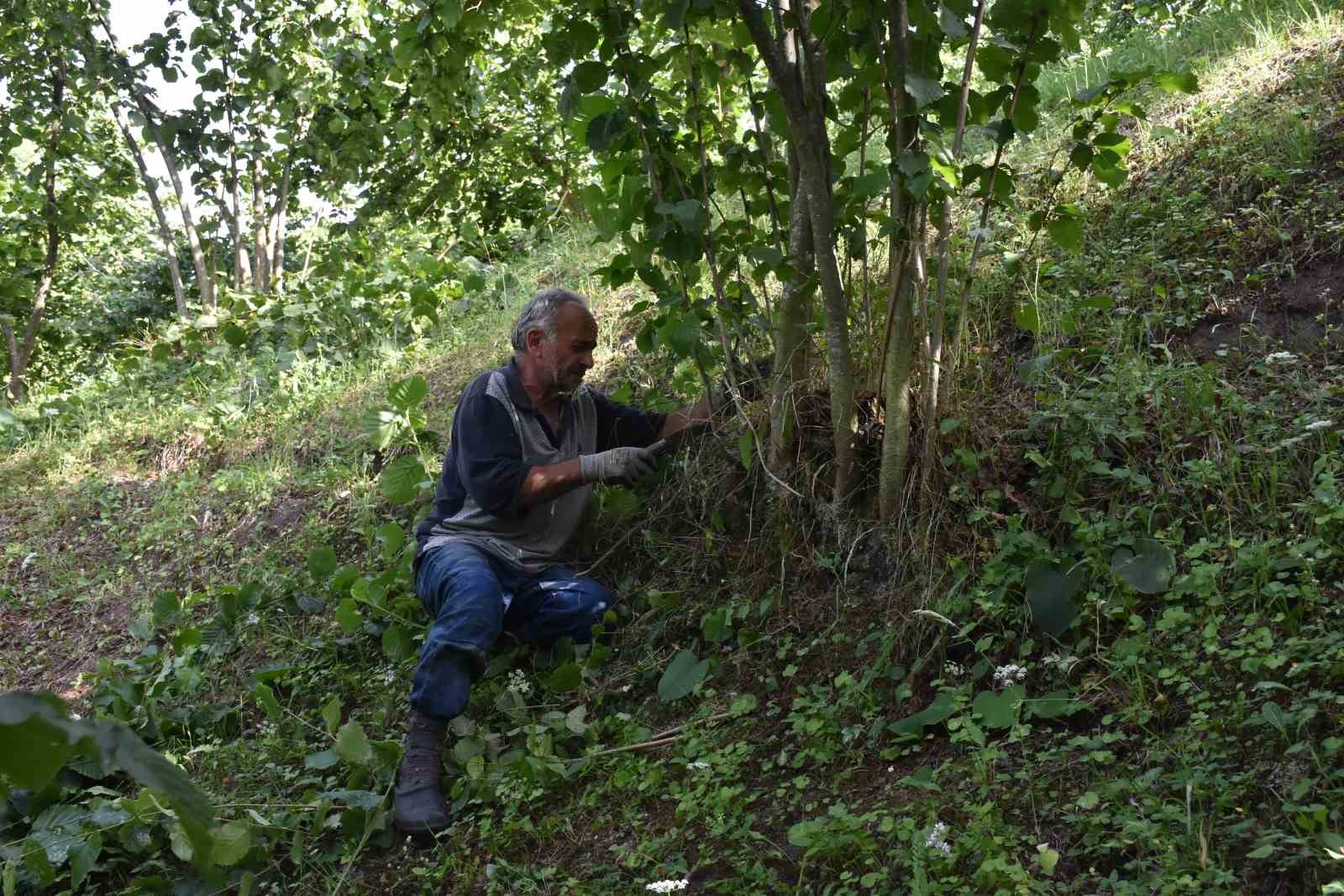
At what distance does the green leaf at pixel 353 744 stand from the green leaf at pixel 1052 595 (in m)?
1.94

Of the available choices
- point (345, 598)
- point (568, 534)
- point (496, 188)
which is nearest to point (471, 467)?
point (568, 534)

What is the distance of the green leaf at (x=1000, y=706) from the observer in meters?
2.45

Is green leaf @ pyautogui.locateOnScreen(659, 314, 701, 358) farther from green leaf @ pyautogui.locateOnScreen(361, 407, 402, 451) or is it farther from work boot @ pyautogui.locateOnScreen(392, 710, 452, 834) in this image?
green leaf @ pyautogui.locateOnScreen(361, 407, 402, 451)

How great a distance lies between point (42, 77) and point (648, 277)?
6730mm

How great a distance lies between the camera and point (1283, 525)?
8.70 feet

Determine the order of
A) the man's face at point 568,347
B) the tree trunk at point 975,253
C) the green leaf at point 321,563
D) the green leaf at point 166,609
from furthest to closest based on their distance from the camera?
the green leaf at point 166,609 < the green leaf at point 321,563 < the man's face at point 568,347 < the tree trunk at point 975,253

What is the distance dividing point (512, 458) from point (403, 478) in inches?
34.5

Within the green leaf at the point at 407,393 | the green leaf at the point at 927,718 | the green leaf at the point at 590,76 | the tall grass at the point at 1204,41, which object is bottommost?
the green leaf at the point at 927,718

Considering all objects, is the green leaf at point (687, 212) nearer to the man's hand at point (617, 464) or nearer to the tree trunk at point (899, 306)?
the tree trunk at point (899, 306)

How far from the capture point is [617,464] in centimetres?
372

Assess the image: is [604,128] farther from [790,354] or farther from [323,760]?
[323,760]

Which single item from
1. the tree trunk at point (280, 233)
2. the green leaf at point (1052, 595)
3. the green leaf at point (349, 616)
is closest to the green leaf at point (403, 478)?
the green leaf at point (349, 616)

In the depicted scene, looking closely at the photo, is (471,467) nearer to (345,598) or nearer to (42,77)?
(345,598)

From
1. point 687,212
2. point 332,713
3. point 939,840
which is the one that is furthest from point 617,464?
point 939,840
